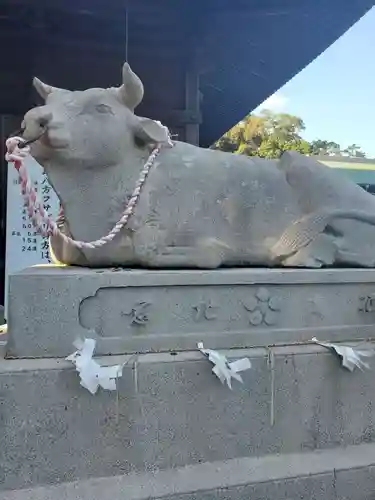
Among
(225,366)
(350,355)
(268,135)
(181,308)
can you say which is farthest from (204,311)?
(268,135)

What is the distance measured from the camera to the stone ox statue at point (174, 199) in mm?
1979

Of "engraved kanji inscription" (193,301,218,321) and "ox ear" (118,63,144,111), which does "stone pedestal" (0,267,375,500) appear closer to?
"engraved kanji inscription" (193,301,218,321)

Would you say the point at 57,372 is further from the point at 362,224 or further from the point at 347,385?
the point at 362,224

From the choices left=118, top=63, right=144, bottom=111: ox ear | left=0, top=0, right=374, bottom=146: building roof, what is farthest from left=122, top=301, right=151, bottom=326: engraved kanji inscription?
left=0, top=0, right=374, bottom=146: building roof

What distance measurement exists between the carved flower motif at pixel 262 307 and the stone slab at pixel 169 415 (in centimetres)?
12

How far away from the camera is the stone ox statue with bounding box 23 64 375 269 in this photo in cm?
198

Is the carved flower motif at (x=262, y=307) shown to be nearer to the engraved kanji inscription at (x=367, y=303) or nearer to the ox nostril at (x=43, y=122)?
the engraved kanji inscription at (x=367, y=303)

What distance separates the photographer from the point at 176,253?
2027mm

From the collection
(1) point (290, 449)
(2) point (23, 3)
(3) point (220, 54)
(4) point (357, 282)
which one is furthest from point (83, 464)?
(3) point (220, 54)

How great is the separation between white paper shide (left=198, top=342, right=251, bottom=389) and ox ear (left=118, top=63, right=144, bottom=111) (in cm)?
102

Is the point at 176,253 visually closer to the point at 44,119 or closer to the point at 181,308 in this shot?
the point at 181,308

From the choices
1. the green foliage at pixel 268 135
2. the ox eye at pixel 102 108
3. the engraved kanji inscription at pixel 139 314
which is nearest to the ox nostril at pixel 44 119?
the ox eye at pixel 102 108

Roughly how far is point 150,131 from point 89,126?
25 centimetres

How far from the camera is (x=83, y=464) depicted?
68.0 inches
